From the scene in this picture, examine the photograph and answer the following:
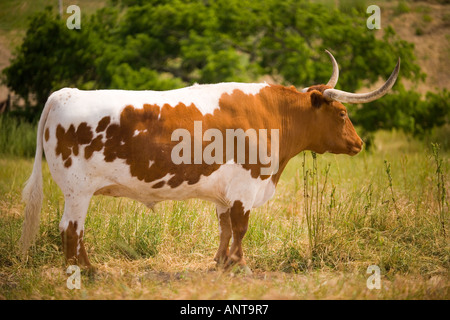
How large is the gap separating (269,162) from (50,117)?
1950 mm

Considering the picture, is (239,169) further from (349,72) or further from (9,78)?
(9,78)

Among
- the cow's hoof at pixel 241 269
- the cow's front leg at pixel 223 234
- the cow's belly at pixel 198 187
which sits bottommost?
the cow's hoof at pixel 241 269

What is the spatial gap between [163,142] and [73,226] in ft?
3.39

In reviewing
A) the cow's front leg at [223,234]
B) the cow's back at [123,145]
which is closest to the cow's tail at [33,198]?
the cow's back at [123,145]

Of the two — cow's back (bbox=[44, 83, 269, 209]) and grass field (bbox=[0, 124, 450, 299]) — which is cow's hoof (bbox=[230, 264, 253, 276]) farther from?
cow's back (bbox=[44, 83, 269, 209])

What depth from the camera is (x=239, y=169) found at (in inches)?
179

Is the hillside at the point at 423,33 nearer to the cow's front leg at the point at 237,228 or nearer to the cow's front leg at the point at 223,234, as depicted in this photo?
the cow's front leg at the point at 223,234

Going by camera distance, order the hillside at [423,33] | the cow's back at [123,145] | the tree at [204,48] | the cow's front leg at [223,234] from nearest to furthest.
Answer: the cow's back at [123,145] → the cow's front leg at [223,234] → the tree at [204,48] → the hillside at [423,33]

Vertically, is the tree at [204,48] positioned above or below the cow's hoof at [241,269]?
above

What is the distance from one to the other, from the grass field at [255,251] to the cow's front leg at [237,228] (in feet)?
0.63

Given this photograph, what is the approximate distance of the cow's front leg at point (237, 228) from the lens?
4609 millimetres

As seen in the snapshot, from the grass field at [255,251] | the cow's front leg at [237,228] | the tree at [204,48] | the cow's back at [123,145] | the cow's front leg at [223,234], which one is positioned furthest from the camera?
the tree at [204,48]

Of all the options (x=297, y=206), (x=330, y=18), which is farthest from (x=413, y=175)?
(x=330, y=18)
